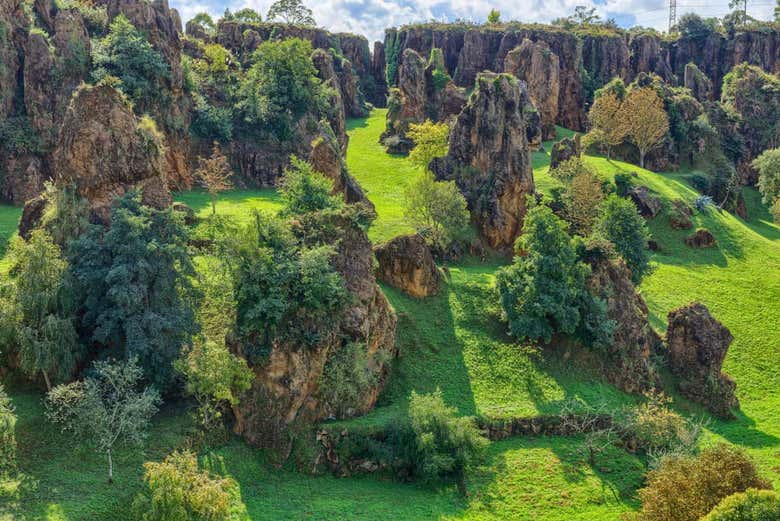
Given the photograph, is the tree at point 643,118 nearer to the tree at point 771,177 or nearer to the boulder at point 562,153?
the boulder at point 562,153

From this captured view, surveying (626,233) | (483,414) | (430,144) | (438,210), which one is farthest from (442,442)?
(430,144)

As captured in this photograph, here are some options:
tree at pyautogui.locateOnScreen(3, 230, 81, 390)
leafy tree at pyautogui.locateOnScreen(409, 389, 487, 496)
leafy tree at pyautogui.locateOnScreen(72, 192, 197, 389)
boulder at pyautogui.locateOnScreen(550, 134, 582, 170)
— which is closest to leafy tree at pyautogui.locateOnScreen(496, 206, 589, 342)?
leafy tree at pyautogui.locateOnScreen(409, 389, 487, 496)

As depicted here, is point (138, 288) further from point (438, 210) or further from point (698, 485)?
point (698, 485)

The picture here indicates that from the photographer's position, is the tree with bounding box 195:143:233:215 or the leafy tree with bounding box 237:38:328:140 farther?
the leafy tree with bounding box 237:38:328:140

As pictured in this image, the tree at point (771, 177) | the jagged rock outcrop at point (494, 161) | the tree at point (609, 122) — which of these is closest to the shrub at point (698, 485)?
the jagged rock outcrop at point (494, 161)

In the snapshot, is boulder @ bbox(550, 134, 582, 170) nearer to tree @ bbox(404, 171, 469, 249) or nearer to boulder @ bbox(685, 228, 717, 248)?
boulder @ bbox(685, 228, 717, 248)

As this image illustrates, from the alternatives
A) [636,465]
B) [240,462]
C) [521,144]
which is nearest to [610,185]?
[521,144]
